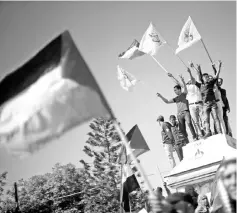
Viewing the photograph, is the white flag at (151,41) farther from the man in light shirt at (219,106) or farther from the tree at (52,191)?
the tree at (52,191)

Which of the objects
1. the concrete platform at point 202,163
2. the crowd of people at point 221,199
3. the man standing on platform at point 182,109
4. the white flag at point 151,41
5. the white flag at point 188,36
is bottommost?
the crowd of people at point 221,199

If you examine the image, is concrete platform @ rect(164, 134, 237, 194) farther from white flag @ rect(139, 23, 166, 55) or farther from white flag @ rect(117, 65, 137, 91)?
white flag @ rect(117, 65, 137, 91)

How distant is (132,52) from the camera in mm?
12344

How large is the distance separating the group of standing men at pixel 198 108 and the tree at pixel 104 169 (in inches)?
1013

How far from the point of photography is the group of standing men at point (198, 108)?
→ 26.9 ft

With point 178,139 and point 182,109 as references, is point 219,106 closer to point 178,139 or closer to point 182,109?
point 182,109

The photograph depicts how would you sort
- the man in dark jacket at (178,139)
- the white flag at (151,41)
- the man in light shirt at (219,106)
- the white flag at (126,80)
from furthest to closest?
the white flag at (126,80) → the white flag at (151,41) → the man in dark jacket at (178,139) → the man in light shirt at (219,106)

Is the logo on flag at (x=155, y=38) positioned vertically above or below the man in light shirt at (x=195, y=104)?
above

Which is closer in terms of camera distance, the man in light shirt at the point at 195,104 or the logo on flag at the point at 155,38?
the man in light shirt at the point at 195,104

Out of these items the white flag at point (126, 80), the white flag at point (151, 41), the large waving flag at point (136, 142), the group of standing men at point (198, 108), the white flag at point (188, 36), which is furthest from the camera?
the white flag at point (126, 80)

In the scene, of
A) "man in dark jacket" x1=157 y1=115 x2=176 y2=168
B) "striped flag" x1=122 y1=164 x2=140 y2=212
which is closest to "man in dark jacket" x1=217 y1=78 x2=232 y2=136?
"man in dark jacket" x1=157 y1=115 x2=176 y2=168

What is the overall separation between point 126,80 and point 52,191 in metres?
32.4

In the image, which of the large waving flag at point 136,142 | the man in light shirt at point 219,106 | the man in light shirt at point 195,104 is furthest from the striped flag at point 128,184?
the man in light shirt at point 219,106

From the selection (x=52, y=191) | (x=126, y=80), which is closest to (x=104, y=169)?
(x=52, y=191)
